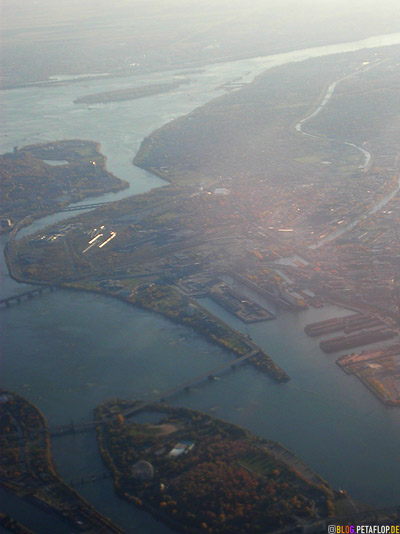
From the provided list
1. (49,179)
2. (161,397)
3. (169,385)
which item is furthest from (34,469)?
(49,179)

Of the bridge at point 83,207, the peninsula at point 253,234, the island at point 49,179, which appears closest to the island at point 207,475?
the peninsula at point 253,234

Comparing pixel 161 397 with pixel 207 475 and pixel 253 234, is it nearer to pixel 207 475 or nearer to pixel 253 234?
pixel 207 475

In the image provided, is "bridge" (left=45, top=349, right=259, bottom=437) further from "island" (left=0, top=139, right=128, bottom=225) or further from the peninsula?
"island" (left=0, top=139, right=128, bottom=225)

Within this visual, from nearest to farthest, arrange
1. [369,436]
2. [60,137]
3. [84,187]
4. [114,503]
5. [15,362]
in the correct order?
[114,503], [369,436], [15,362], [84,187], [60,137]

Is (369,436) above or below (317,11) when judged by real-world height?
below

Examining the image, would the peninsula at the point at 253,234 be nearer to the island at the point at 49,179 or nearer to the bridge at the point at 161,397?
the bridge at the point at 161,397

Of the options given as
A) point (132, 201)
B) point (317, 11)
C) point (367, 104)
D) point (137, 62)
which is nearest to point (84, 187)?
point (132, 201)

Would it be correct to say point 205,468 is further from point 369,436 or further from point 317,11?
point 317,11
